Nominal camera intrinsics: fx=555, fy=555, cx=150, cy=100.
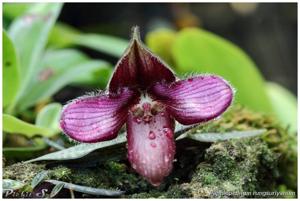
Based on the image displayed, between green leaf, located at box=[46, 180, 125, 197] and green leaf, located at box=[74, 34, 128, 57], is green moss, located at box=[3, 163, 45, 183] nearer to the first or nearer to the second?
green leaf, located at box=[46, 180, 125, 197]

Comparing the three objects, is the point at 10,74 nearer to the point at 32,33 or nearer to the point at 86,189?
the point at 32,33

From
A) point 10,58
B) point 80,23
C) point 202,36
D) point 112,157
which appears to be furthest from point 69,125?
point 80,23

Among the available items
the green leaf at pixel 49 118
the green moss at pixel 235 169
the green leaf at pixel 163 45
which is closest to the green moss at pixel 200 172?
the green moss at pixel 235 169

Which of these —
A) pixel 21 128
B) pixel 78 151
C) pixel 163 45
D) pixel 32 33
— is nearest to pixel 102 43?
pixel 163 45

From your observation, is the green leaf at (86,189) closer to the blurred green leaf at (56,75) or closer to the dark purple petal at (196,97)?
the dark purple petal at (196,97)

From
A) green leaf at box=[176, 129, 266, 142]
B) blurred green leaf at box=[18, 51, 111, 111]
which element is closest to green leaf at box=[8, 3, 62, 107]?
blurred green leaf at box=[18, 51, 111, 111]
